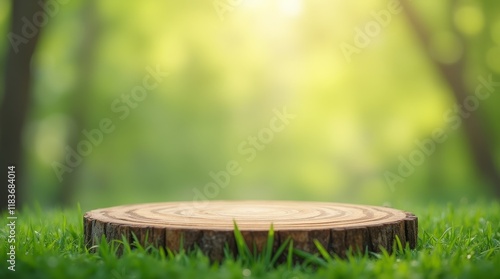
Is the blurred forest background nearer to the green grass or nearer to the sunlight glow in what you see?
the sunlight glow

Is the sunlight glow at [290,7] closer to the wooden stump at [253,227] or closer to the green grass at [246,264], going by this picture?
the wooden stump at [253,227]

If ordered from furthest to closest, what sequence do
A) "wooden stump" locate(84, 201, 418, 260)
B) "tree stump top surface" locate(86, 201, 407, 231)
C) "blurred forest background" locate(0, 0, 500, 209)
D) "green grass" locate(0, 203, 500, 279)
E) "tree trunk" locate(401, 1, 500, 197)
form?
"blurred forest background" locate(0, 0, 500, 209) → "tree trunk" locate(401, 1, 500, 197) → "tree stump top surface" locate(86, 201, 407, 231) → "wooden stump" locate(84, 201, 418, 260) → "green grass" locate(0, 203, 500, 279)

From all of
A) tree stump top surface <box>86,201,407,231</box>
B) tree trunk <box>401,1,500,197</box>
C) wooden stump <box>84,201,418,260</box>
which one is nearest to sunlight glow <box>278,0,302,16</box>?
tree trunk <box>401,1,500,197</box>

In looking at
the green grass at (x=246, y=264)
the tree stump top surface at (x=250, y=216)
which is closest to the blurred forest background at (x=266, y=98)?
the tree stump top surface at (x=250, y=216)

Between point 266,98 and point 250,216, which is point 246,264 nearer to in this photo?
point 250,216

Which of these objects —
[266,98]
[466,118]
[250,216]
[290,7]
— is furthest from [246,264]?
[266,98]

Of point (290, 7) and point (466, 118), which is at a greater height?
point (290, 7)
